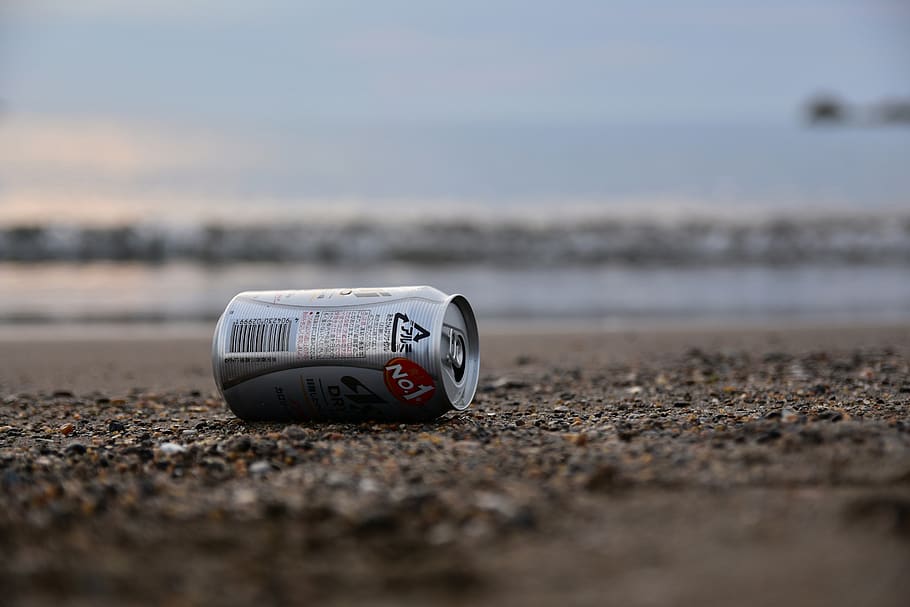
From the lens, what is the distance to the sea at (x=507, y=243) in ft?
33.6

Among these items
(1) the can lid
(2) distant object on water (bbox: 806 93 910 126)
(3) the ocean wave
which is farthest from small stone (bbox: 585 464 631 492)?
(2) distant object on water (bbox: 806 93 910 126)

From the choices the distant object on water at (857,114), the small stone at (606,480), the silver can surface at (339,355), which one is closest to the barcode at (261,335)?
the silver can surface at (339,355)

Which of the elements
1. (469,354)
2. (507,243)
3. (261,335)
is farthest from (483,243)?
(261,335)

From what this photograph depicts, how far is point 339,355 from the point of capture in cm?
350

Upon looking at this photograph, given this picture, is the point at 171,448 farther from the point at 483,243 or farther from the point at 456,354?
the point at 483,243

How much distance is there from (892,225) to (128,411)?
15681 mm

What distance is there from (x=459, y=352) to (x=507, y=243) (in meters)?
12.3

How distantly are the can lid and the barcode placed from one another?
2.01 feet

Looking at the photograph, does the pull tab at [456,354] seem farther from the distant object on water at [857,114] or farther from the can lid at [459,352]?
the distant object on water at [857,114]

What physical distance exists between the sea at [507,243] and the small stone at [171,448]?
19.2ft

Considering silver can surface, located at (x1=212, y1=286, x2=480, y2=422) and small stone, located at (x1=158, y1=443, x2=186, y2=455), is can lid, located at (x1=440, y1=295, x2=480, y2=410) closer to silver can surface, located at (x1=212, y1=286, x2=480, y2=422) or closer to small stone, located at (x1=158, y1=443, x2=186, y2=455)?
silver can surface, located at (x1=212, y1=286, x2=480, y2=422)

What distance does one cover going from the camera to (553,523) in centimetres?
221

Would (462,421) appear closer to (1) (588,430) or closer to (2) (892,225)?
(1) (588,430)

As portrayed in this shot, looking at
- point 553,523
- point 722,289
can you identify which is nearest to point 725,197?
point 722,289
